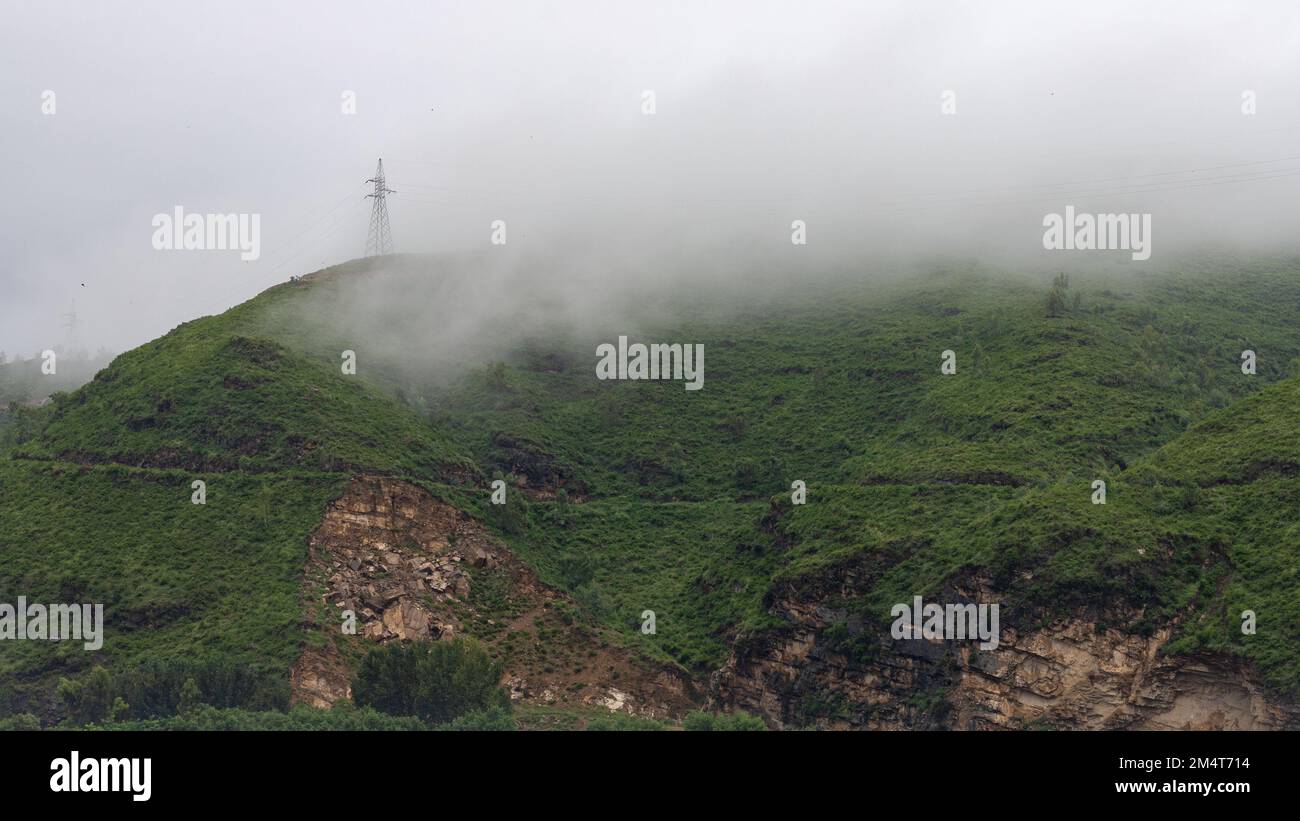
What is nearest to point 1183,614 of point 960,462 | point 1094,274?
point 960,462

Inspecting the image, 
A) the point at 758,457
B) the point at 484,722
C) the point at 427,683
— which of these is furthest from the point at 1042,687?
the point at 758,457

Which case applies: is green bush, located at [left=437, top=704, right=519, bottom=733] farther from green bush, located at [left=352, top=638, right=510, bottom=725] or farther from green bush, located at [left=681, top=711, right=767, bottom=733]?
green bush, located at [left=681, top=711, right=767, bottom=733]

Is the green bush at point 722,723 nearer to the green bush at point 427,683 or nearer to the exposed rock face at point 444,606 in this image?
the exposed rock face at point 444,606

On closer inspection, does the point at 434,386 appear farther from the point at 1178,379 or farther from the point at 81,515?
the point at 1178,379

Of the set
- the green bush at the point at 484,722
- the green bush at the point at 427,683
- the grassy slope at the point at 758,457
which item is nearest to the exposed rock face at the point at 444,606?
the grassy slope at the point at 758,457

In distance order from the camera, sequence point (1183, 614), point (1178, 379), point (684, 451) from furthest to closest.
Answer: point (684, 451) → point (1178, 379) → point (1183, 614)
